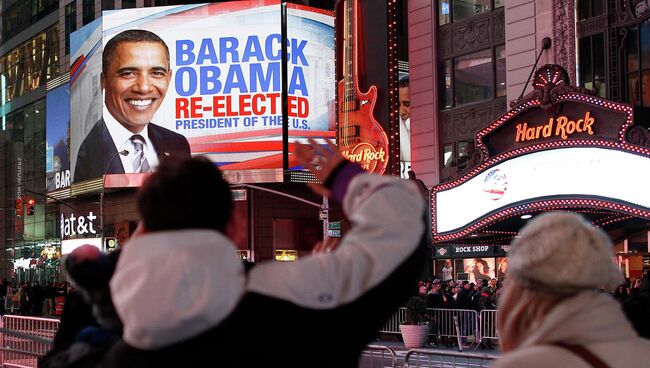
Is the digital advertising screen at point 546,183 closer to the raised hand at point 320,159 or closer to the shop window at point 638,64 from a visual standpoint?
the shop window at point 638,64

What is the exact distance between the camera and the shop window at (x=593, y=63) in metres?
29.8

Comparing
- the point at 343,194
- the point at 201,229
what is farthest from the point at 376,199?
the point at 201,229

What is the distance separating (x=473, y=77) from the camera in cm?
3581

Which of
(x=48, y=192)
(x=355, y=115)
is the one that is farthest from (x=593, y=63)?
(x=48, y=192)

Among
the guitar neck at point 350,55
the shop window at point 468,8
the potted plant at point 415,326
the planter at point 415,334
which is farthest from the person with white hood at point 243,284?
the guitar neck at point 350,55

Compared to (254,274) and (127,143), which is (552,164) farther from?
(127,143)

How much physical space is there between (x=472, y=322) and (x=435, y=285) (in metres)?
2.46

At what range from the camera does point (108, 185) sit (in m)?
60.1

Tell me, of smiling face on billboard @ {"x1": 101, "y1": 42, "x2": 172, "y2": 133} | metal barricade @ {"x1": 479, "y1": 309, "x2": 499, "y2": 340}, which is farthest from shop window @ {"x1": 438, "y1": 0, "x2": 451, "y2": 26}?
smiling face on billboard @ {"x1": 101, "y1": 42, "x2": 172, "y2": 133}

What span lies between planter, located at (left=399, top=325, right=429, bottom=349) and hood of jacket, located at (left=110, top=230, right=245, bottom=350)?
2415cm

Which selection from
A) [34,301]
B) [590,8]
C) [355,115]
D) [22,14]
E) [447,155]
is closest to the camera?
[590,8]

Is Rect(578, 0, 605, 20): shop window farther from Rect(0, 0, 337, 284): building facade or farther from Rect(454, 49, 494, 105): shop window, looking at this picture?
Rect(0, 0, 337, 284): building facade

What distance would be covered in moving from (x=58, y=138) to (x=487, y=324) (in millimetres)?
49815

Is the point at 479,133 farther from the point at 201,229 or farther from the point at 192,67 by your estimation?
the point at 192,67
